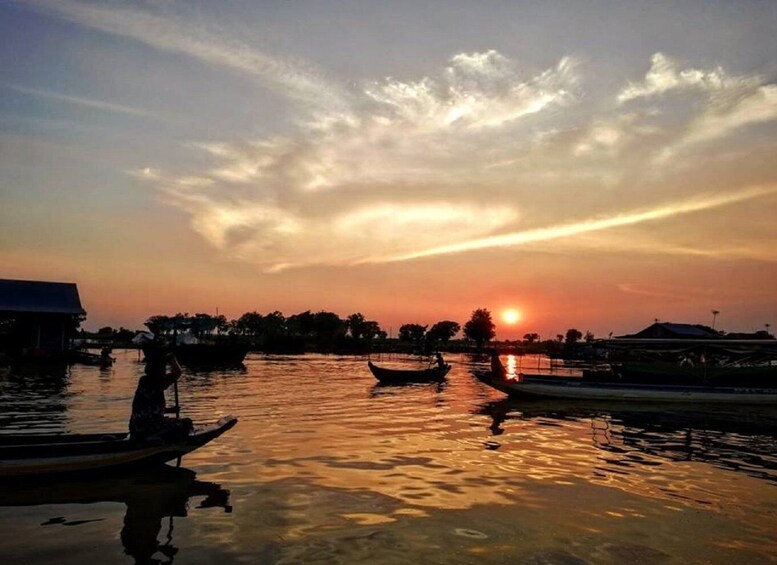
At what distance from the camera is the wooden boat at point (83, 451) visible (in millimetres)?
11000

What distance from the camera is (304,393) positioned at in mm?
31672

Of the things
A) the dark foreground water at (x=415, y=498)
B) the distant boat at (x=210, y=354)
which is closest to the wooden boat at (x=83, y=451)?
the dark foreground water at (x=415, y=498)

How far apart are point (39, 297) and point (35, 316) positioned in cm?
210

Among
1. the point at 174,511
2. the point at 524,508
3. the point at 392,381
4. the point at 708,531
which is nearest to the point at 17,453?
the point at 174,511

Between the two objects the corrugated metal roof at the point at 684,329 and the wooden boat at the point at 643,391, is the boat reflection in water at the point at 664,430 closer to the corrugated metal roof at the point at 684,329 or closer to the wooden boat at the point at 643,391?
the wooden boat at the point at 643,391

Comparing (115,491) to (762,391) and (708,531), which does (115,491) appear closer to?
(708,531)

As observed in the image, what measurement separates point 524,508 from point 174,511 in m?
6.39

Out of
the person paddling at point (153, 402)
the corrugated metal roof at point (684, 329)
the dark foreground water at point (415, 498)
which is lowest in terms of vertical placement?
the dark foreground water at point (415, 498)

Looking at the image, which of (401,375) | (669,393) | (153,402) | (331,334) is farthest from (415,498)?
(331,334)

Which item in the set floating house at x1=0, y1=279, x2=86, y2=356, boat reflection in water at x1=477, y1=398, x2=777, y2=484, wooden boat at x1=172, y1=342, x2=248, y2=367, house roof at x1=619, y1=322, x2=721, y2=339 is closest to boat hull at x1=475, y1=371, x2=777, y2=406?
boat reflection in water at x1=477, y1=398, x2=777, y2=484

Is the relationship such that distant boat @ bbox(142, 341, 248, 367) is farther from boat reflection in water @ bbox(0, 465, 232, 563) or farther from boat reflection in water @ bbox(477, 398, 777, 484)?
boat reflection in water @ bbox(0, 465, 232, 563)

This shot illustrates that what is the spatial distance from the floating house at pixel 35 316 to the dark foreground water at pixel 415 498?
33.8m

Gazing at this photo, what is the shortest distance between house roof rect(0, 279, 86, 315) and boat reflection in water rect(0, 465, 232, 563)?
46.0 meters

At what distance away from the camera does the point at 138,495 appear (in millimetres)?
10938
